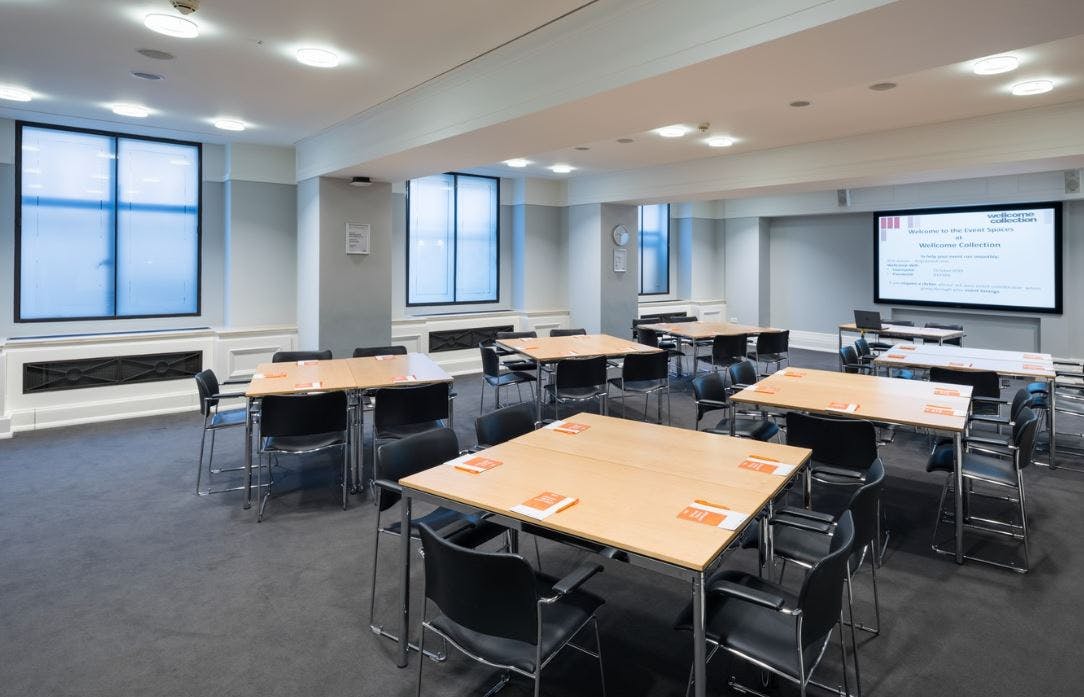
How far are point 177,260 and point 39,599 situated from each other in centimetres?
511

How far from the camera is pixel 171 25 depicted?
379cm

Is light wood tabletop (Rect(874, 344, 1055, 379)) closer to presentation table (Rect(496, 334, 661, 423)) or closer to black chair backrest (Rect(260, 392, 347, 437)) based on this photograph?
presentation table (Rect(496, 334, 661, 423))

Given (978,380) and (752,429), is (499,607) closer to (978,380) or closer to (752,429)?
(752,429)

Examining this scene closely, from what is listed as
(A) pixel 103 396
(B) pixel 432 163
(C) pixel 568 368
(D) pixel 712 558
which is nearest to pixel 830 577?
(D) pixel 712 558

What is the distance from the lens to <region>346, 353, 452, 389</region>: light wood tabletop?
15.0 ft

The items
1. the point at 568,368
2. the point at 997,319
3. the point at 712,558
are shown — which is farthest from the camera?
the point at 997,319

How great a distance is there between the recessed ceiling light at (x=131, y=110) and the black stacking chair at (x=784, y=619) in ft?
20.7

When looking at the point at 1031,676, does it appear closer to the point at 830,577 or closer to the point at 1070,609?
the point at 1070,609

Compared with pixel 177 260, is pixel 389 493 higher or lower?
lower

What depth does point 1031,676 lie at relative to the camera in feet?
8.21

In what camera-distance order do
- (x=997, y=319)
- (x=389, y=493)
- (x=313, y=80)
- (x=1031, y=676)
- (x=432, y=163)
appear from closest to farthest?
(x=1031, y=676)
(x=389, y=493)
(x=313, y=80)
(x=432, y=163)
(x=997, y=319)

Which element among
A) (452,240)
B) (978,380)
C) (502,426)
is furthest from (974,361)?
(452,240)

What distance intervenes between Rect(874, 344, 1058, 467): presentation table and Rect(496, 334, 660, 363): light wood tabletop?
2.25m

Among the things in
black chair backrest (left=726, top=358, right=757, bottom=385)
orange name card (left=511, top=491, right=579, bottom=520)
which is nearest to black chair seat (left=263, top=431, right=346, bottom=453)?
orange name card (left=511, top=491, right=579, bottom=520)
